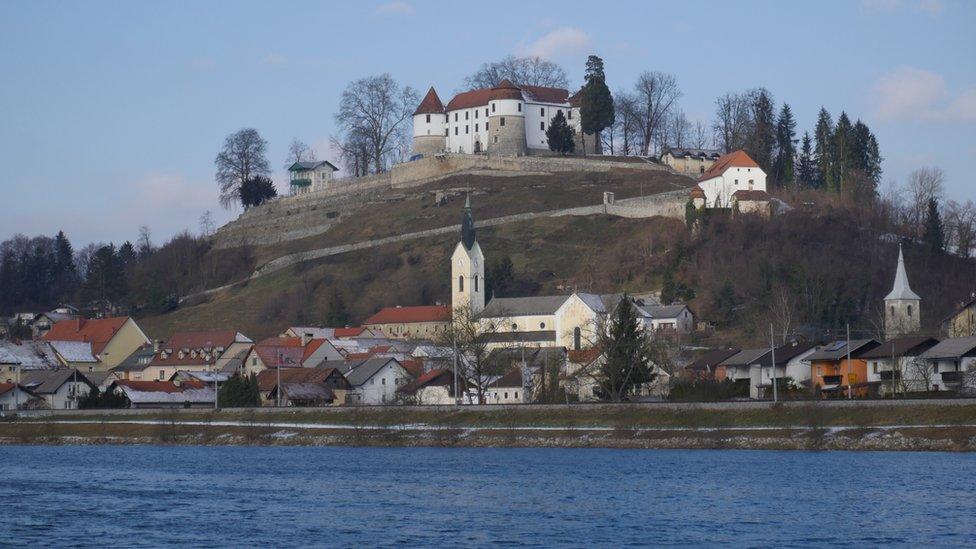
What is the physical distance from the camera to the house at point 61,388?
87375 millimetres

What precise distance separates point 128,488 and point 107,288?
302 ft

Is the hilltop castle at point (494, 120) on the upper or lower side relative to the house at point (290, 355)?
upper

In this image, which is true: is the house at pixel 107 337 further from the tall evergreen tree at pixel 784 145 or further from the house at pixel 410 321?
the tall evergreen tree at pixel 784 145

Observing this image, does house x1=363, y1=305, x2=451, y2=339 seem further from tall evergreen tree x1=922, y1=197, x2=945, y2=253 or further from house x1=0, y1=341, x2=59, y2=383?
tall evergreen tree x1=922, y1=197, x2=945, y2=253

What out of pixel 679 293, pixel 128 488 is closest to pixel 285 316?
pixel 679 293

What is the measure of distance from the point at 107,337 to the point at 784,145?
62.1 metres

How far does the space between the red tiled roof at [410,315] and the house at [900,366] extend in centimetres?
4231

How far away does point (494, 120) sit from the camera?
143500 millimetres

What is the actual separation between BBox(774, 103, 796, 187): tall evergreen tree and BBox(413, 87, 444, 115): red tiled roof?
32928 millimetres

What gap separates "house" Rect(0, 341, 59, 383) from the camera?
323 ft

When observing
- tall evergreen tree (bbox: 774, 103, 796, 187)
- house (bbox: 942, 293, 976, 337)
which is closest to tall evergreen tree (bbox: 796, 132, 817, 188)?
tall evergreen tree (bbox: 774, 103, 796, 187)

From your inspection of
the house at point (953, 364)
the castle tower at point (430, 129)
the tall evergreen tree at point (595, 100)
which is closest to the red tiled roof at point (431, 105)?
the castle tower at point (430, 129)

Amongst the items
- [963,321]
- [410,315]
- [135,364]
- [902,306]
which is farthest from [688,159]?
[135,364]

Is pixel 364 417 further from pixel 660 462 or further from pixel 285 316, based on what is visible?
pixel 285 316
